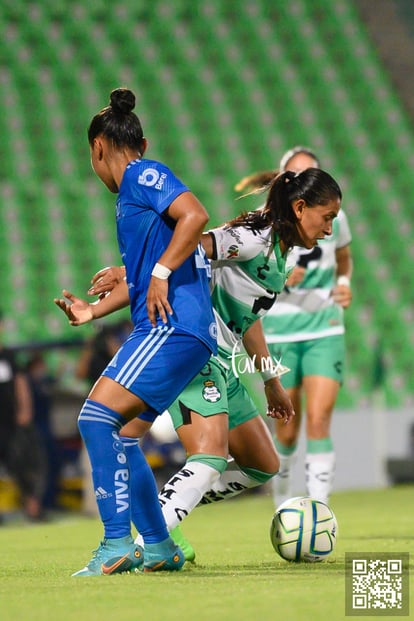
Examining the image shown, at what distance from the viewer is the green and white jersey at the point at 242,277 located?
14.6 ft

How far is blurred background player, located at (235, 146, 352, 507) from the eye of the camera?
6371mm

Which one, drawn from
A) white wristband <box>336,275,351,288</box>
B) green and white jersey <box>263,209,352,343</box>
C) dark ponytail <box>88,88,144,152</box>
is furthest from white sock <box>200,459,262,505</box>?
white wristband <box>336,275,351,288</box>

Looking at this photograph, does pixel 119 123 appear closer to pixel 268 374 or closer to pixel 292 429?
pixel 268 374

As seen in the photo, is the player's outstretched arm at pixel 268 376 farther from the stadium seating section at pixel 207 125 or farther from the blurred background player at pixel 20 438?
the stadium seating section at pixel 207 125

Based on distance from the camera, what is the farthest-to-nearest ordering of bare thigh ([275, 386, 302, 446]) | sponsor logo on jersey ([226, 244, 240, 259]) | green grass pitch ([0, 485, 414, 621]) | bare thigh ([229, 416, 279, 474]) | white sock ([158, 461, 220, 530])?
bare thigh ([275, 386, 302, 446])
bare thigh ([229, 416, 279, 474])
sponsor logo on jersey ([226, 244, 240, 259])
white sock ([158, 461, 220, 530])
green grass pitch ([0, 485, 414, 621])

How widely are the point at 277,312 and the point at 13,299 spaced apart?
5.90m

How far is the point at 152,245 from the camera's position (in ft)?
13.2

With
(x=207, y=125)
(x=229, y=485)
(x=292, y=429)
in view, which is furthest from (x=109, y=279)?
(x=207, y=125)

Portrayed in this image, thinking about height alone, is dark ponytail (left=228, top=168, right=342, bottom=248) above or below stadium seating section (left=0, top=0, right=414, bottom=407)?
below

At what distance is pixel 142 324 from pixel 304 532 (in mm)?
1175

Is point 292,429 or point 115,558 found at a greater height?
point 292,429

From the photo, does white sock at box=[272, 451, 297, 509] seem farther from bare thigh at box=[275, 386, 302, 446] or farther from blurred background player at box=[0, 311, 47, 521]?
blurred background player at box=[0, 311, 47, 521]

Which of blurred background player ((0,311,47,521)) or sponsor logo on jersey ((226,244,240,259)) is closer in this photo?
sponsor logo on jersey ((226,244,240,259))

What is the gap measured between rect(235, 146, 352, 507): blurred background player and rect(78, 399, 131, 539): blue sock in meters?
2.57
